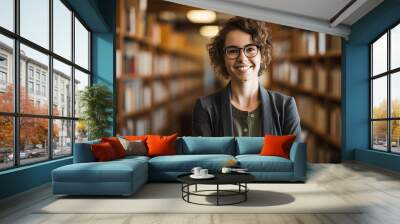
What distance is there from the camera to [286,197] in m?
4.82

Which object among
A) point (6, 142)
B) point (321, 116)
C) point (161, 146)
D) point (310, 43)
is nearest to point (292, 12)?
point (310, 43)

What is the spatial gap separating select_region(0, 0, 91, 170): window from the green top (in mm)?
3148

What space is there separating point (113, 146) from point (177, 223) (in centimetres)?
→ 275

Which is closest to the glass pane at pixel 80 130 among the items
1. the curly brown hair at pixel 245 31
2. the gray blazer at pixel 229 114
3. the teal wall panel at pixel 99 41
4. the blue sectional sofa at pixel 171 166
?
the teal wall panel at pixel 99 41

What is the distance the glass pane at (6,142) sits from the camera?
476cm

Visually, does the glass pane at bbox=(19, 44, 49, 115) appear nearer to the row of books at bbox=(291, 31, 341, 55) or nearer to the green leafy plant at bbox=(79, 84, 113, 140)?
the green leafy plant at bbox=(79, 84, 113, 140)

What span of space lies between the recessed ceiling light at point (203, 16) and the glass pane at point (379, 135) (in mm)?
4300

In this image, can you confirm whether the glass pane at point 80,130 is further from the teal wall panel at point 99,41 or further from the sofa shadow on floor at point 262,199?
the sofa shadow on floor at point 262,199

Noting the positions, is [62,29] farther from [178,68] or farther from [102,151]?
[102,151]

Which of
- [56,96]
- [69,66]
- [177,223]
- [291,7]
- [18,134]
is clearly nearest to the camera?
[177,223]

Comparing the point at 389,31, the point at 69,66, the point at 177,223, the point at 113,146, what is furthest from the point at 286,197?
the point at 389,31

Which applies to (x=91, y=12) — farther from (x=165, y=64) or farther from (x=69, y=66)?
(x=165, y=64)

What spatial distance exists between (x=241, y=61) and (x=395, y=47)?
3.11 meters

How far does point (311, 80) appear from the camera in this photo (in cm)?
840
